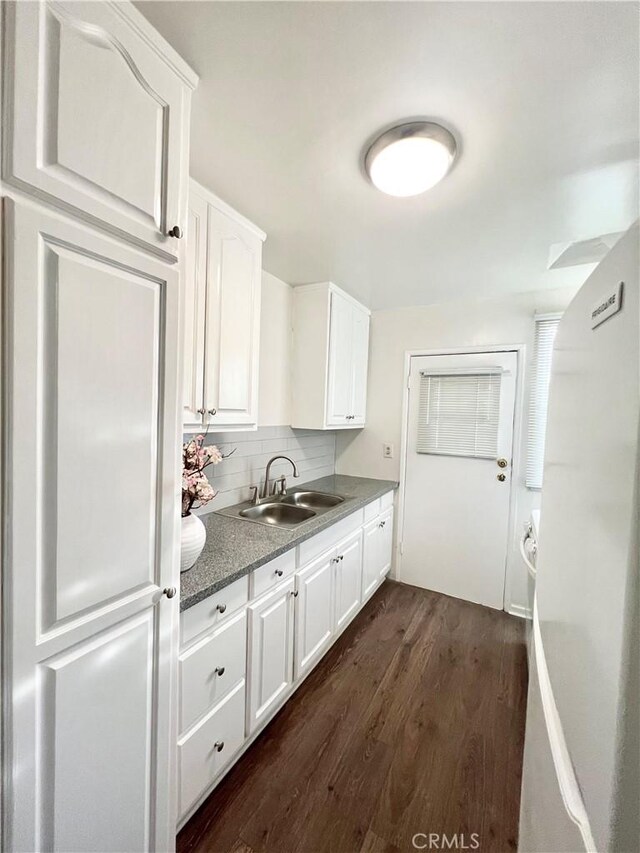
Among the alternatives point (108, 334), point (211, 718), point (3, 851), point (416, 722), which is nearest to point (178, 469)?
point (108, 334)

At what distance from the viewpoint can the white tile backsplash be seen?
6.48 feet

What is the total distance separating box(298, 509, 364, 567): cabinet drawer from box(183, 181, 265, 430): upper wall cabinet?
69 centimetres

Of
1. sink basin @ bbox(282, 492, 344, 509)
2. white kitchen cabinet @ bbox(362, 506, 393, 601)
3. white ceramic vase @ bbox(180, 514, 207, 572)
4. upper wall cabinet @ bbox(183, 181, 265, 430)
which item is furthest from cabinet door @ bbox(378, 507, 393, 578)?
white ceramic vase @ bbox(180, 514, 207, 572)

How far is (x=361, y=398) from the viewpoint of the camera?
Answer: 9.62ft

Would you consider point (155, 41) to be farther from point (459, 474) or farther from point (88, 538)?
point (459, 474)

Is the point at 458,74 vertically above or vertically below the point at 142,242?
above

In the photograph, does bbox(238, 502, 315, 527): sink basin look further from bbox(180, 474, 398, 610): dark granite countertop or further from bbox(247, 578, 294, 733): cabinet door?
bbox(247, 578, 294, 733): cabinet door

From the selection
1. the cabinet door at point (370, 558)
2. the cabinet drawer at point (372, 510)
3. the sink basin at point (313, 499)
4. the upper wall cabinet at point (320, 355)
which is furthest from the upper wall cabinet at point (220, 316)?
the cabinet door at point (370, 558)

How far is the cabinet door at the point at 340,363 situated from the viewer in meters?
2.43

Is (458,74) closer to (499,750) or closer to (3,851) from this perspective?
(3,851)

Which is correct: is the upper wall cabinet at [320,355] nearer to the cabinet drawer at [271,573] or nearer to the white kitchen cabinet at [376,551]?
the white kitchen cabinet at [376,551]

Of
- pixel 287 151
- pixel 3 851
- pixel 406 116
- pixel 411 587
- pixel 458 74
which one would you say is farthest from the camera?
pixel 411 587

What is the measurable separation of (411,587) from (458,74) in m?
3.10

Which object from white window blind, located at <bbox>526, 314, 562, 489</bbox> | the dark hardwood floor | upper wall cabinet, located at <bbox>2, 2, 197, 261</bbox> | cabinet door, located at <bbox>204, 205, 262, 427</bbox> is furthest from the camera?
white window blind, located at <bbox>526, 314, 562, 489</bbox>
